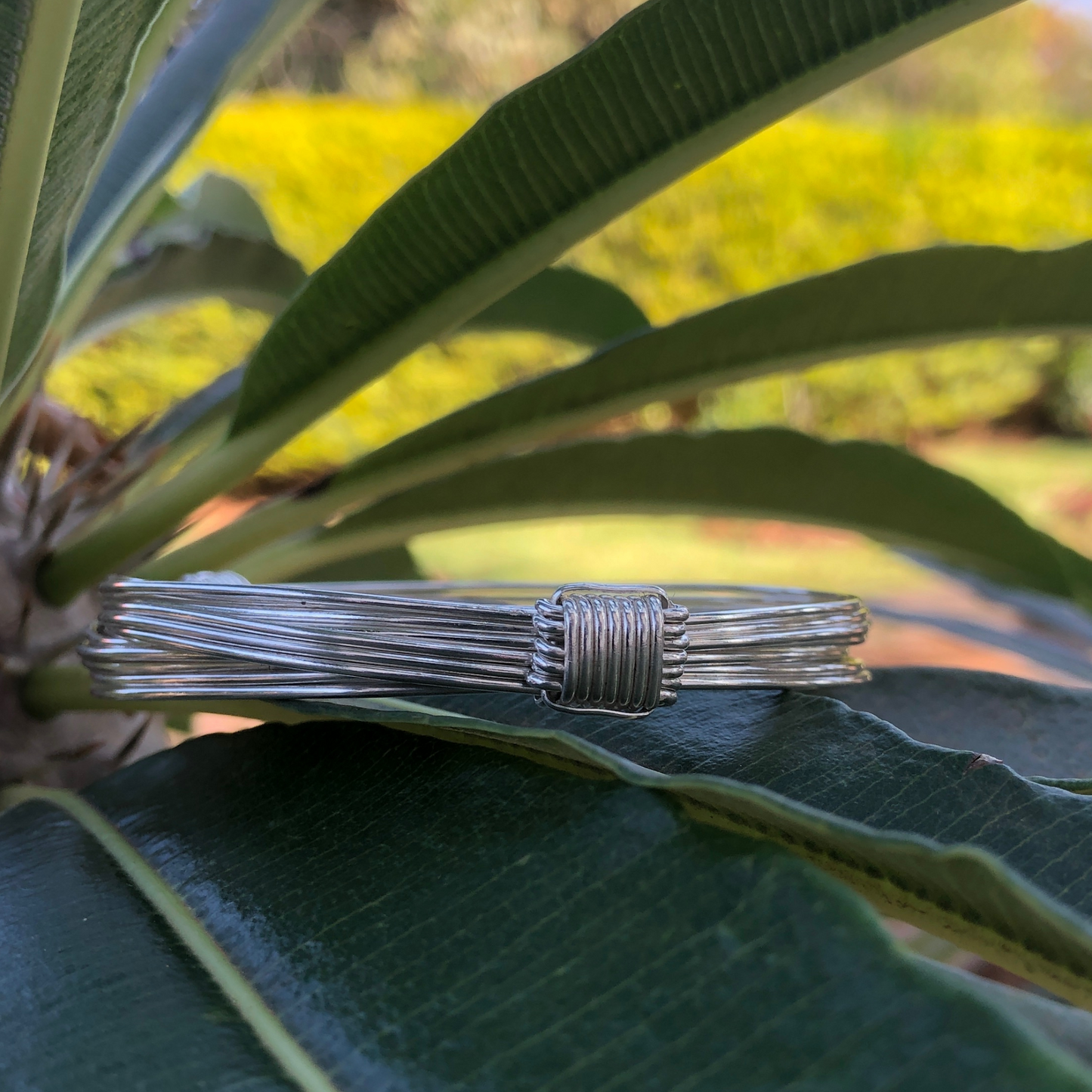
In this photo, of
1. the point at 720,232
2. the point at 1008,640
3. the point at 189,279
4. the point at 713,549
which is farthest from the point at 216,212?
the point at 720,232

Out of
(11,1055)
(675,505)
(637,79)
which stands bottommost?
(11,1055)

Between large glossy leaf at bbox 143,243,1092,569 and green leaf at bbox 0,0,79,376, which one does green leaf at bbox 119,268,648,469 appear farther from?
green leaf at bbox 0,0,79,376

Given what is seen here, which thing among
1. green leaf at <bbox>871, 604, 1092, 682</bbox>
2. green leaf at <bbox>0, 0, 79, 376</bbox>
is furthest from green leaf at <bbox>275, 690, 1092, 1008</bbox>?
green leaf at <bbox>871, 604, 1092, 682</bbox>

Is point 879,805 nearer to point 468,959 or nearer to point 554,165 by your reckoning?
point 468,959

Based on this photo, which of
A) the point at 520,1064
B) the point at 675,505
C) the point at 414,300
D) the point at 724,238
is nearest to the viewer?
the point at 520,1064

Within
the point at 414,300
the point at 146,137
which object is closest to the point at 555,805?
the point at 414,300

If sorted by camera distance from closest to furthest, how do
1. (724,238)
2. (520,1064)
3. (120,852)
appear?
(520,1064) → (120,852) → (724,238)

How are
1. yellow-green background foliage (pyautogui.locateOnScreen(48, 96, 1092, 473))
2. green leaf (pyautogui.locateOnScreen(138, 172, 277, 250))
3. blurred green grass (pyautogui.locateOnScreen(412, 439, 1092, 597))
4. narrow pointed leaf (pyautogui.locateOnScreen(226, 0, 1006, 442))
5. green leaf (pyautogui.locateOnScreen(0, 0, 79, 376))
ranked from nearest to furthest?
green leaf (pyautogui.locateOnScreen(0, 0, 79, 376)), narrow pointed leaf (pyautogui.locateOnScreen(226, 0, 1006, 442)), green leaf (pyautogui.locateOnScreen(138, 172, 277, 250)), blurred green grass (pyautogui.locateOnScreen(412, 439, 1092, 597)), yellow-green background foliage (pyautogui.locateOnScreen(48, 96, 1092, 473))

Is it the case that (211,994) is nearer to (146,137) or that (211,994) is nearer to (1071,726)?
(1071,726)
